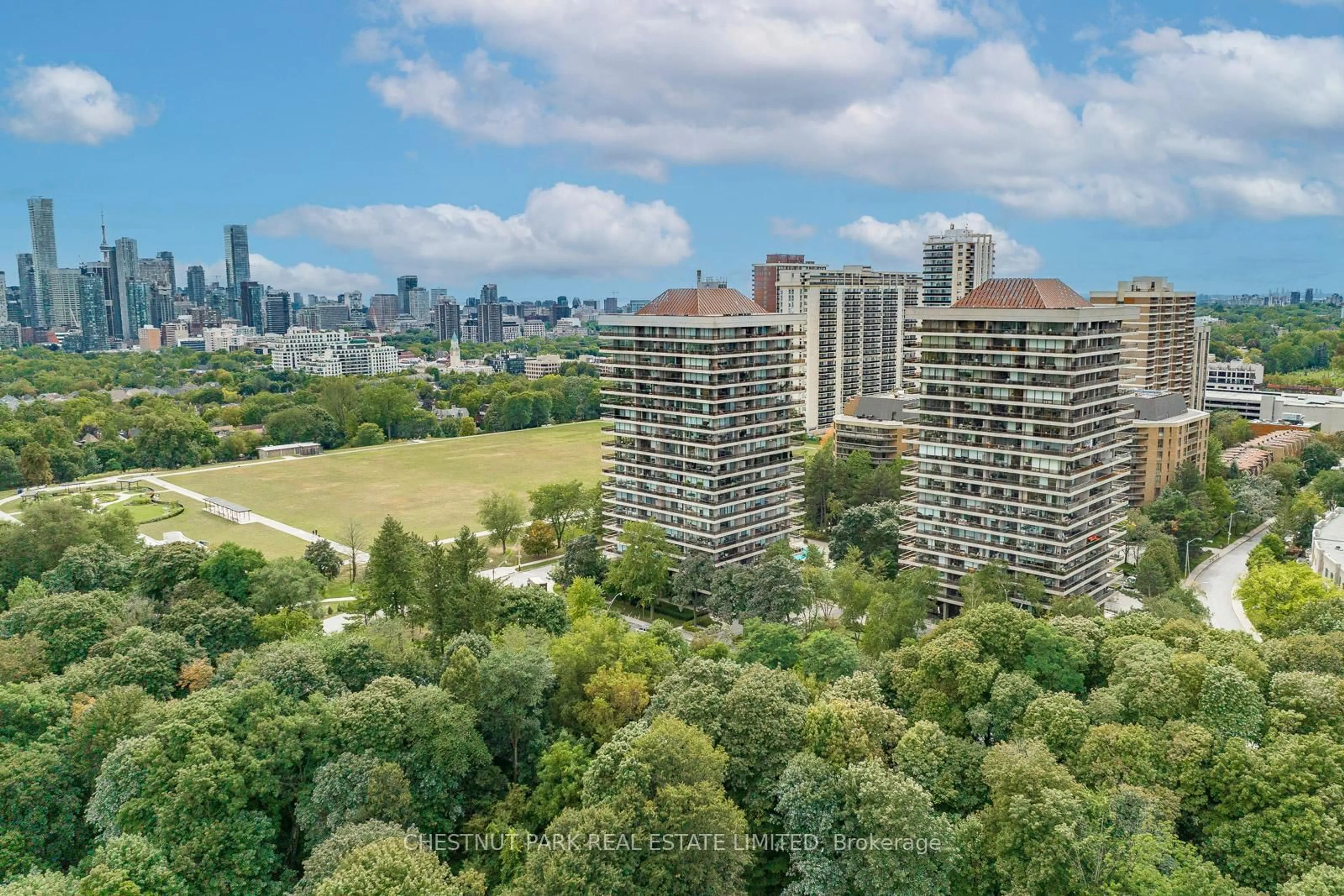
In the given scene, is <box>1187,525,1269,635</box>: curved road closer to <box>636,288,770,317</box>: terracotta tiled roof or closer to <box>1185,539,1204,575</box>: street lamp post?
<box>1185,539,1204,575</box>: street lamp post

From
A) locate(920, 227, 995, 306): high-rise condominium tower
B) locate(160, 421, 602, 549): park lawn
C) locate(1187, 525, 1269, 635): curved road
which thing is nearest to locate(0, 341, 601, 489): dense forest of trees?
locate(160, 421, 602, 549): park lawn

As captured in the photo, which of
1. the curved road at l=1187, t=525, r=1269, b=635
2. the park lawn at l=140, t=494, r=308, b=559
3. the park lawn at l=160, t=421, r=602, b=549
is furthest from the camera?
the park lawn at l=160, t=421, r=602, b=549

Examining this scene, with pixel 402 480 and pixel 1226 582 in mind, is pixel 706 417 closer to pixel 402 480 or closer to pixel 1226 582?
pixel 1226 582

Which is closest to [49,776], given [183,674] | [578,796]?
[183,674]

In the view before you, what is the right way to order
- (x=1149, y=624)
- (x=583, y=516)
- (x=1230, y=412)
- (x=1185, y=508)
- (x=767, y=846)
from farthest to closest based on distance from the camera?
1. (x=1230, y=412)
2. (x=583, y=516)
3. (x=1185, y=508)
4. (x=1149, y=624)
5. (x=767, y=846)

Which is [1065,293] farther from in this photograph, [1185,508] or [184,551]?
[184,551]

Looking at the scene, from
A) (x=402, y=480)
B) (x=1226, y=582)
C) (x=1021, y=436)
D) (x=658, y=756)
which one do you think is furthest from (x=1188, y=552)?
(x=402, y=480)
